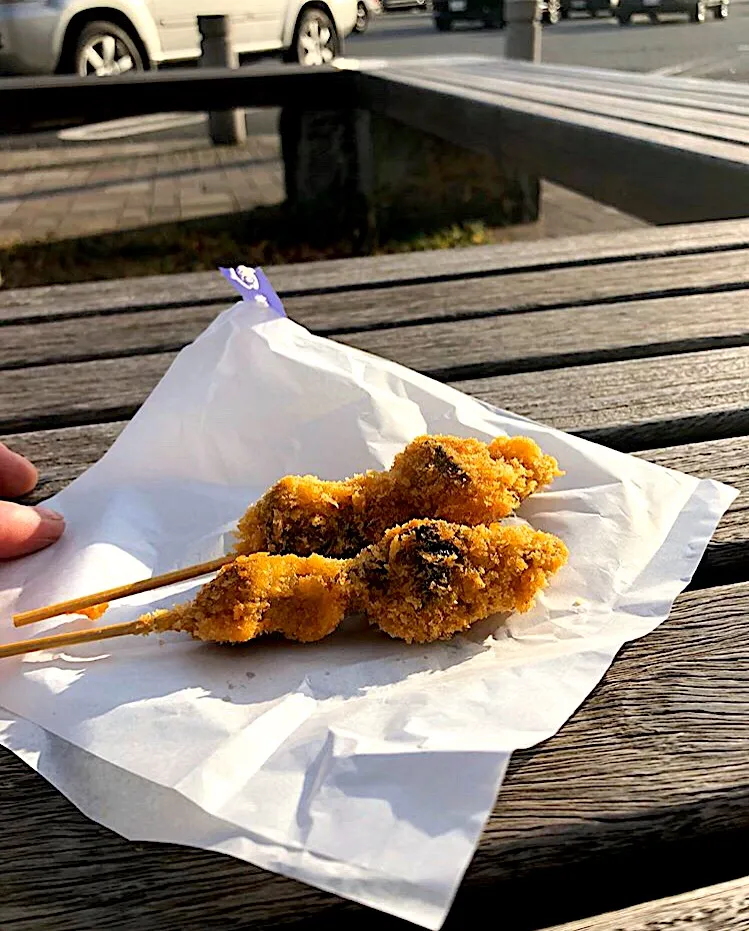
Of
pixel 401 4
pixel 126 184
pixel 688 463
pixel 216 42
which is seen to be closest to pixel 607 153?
pixel 688 463

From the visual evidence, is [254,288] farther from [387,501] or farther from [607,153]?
[607,153]

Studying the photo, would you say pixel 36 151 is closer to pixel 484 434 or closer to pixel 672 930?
pixel 484 434

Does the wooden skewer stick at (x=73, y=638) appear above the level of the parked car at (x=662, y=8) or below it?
below

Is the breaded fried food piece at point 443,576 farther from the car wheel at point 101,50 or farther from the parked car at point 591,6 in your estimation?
the parked car at point 591,6

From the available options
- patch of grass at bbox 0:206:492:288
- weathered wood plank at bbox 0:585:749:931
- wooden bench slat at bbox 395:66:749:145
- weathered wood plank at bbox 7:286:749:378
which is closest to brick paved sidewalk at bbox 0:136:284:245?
patch of grass at bbox 0:206:492:288

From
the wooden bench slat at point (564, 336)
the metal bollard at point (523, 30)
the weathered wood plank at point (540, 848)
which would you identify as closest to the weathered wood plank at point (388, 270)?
the wooden bench slat at point (564, 336)

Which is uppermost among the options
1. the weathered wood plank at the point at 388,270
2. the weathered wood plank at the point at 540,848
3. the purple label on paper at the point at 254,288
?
the purple label on paper at the point at 254,288

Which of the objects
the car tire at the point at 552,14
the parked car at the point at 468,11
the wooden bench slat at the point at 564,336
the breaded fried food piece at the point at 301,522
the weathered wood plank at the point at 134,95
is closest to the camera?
the breaded fried food piece at the point at 301,522

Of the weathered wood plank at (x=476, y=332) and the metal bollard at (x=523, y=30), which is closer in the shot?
the weathered wood plank at (x=476, y=332)
